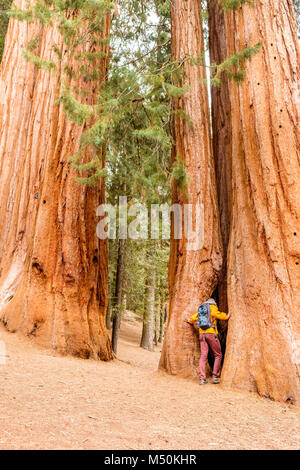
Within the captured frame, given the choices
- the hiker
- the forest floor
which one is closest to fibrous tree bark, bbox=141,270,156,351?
the hiker

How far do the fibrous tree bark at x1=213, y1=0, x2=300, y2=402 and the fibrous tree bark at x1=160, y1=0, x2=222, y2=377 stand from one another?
1.71 feet

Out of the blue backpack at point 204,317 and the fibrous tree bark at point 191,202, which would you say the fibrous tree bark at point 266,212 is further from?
the fibrous tree bark at point 191,202

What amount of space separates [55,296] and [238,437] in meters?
4.19

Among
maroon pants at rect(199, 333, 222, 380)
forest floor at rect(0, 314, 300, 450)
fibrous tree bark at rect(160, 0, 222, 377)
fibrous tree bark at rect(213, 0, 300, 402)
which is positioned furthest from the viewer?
fibrous tree bark at rect(160, 0, 222, 377)

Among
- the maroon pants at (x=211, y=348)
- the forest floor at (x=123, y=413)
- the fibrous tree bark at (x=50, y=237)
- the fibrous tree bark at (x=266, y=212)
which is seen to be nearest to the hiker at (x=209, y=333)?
the maroon pants at (x=211, y=348)

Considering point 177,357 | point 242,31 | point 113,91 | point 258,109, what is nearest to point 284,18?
point 242,31

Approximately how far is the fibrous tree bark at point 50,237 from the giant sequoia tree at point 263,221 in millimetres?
1779

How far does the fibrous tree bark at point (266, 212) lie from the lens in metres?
4.31

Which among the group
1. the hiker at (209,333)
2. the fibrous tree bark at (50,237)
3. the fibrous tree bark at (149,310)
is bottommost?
the fibrous tree bark at (149,310)

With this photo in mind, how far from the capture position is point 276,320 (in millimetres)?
4391

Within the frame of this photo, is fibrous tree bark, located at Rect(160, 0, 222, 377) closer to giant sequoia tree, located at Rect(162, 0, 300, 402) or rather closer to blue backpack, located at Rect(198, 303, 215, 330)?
giant sequoia tree, located at Rect(162, 0, 300, 402)

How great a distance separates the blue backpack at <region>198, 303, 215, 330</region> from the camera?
515 centimetres

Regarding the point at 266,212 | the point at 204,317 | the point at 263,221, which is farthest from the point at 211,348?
the point at 266,212

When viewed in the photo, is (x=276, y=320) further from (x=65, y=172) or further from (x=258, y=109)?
(x=65, y=172)
